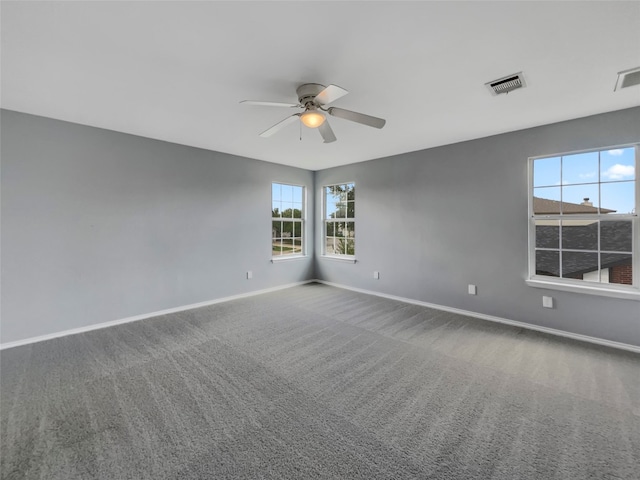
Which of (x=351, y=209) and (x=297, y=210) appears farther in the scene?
(x=297, y=210)

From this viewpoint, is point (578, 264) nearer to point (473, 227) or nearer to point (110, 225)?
point (473, 227)

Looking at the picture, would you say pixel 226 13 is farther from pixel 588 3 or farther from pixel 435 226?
pixel 435 226

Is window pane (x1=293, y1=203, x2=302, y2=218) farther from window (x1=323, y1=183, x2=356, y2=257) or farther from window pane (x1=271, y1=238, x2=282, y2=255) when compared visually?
window pane (x1=271, y1=238, x2=282, y2=255)

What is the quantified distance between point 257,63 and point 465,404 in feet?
9.62

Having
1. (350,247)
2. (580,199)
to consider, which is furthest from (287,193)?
(580,199)

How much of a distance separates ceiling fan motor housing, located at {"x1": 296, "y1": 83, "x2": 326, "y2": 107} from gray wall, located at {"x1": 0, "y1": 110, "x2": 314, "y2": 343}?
2.54 metres

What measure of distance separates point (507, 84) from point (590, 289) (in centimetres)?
239

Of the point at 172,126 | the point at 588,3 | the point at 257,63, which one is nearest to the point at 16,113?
the point at 172,126

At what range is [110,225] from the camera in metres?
3.39

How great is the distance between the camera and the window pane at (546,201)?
10.5 ft

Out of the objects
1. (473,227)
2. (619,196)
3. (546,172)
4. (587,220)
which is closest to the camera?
(619,196)

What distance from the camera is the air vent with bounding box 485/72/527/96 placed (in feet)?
7.09

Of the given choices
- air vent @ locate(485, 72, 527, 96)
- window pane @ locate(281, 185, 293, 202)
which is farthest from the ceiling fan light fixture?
window pane @ locate(281, 185, 293, 202)

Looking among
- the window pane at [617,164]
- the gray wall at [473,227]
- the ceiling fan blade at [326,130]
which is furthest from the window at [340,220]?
the window pane at [617,164]
